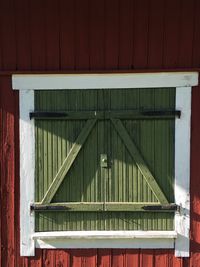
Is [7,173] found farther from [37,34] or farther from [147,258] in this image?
[147,258]

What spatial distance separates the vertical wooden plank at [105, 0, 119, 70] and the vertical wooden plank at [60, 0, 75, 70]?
0.34 metres

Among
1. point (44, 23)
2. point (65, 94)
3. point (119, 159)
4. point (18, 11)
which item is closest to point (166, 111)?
point (119, 159)

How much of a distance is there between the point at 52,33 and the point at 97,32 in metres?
0.45

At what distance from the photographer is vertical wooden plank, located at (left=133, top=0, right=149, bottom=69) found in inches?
178

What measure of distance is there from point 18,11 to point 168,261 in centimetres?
296

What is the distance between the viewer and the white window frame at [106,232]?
455 centimetres

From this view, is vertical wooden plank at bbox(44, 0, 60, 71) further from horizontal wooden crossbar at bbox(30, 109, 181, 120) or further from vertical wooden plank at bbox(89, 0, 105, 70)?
horizontal wooden crossbar at bbox(30, 109, 181, 120)

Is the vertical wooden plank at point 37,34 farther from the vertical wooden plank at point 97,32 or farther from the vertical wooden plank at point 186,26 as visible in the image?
the vertical wooden plank at point 186,26

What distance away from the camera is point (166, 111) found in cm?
455

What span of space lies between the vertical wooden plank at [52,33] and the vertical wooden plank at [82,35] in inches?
7.5

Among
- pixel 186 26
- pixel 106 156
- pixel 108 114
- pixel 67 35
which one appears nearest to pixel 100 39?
pixel 67 35

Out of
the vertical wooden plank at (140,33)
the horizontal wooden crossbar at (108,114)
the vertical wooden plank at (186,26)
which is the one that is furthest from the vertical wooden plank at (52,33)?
the vertical wooden plank at (186,26)

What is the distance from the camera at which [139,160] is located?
15.0ft

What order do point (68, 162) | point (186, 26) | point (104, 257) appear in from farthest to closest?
point (104, 257) → point (68, 162) → point (186, 26)
